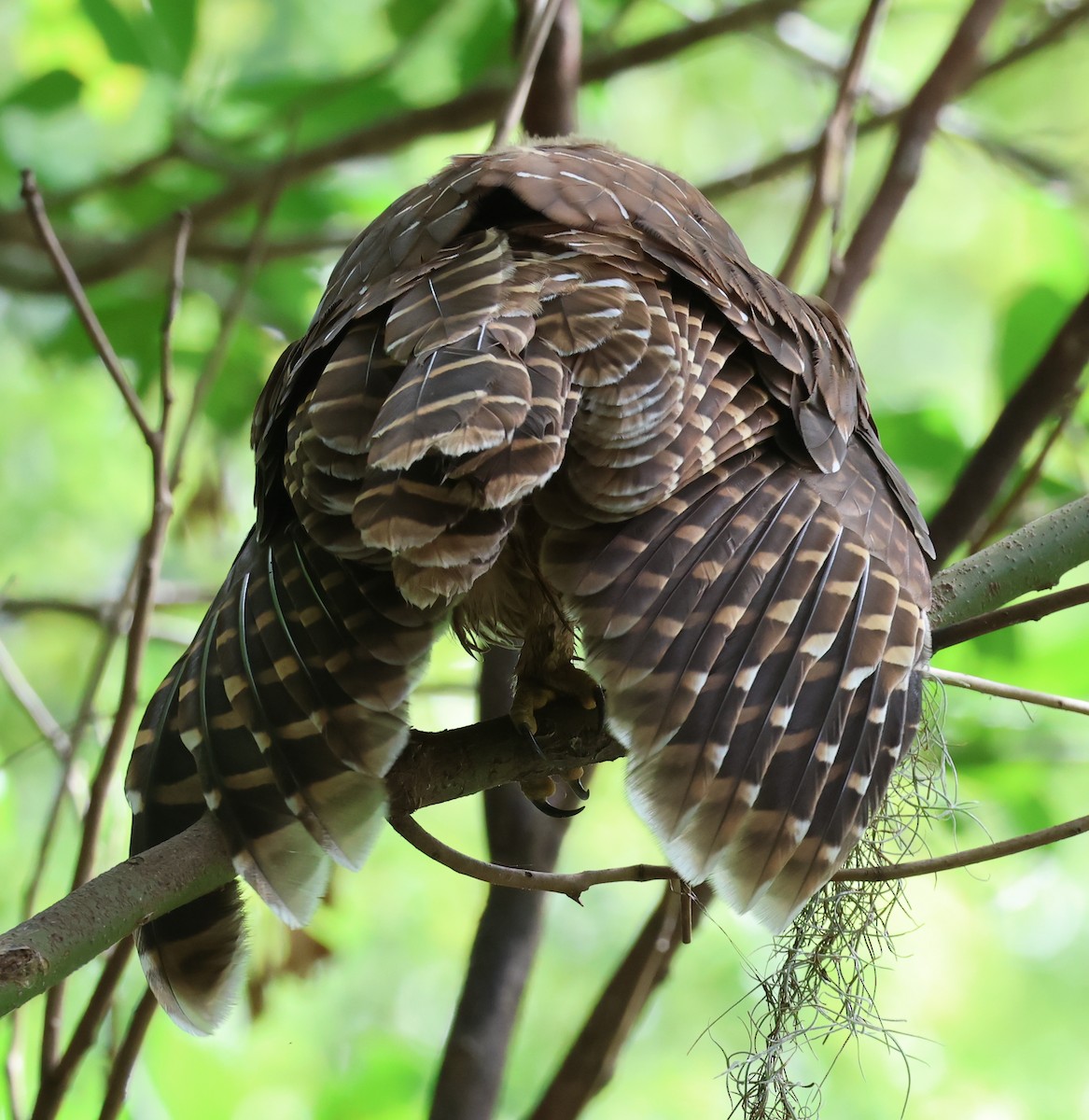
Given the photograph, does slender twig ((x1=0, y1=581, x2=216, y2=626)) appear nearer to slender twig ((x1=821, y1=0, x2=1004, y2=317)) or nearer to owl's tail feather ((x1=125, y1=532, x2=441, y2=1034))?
owl's tail feather ((x1=125, y1=532, x2=441, y2=1034))

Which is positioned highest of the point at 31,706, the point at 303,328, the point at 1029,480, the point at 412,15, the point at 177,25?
the point at 412,15

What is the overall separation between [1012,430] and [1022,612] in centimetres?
78

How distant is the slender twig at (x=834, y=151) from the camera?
223 centimetres

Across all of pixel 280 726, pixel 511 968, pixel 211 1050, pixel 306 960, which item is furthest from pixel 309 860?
pixel 211 1050

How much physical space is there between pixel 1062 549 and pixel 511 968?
1044 millimetres

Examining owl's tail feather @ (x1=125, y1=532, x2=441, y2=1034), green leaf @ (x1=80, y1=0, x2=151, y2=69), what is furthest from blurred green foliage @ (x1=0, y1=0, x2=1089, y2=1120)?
owl's tail feather @ (x1=125, y1=532, x2=441, y2=1034)

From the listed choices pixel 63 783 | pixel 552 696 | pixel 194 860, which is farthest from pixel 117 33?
pixel 194 860

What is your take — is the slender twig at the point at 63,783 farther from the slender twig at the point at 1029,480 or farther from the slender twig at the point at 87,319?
the slender twig at the point at 1029,480

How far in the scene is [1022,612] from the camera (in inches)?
46.8

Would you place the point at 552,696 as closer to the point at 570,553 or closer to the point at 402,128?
the point at 570,553

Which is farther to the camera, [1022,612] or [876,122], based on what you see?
[876,122]

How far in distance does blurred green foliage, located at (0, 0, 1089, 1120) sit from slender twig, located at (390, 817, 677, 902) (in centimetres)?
53

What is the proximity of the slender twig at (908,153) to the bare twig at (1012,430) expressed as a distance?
48cm

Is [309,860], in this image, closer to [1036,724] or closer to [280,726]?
[280,726]
